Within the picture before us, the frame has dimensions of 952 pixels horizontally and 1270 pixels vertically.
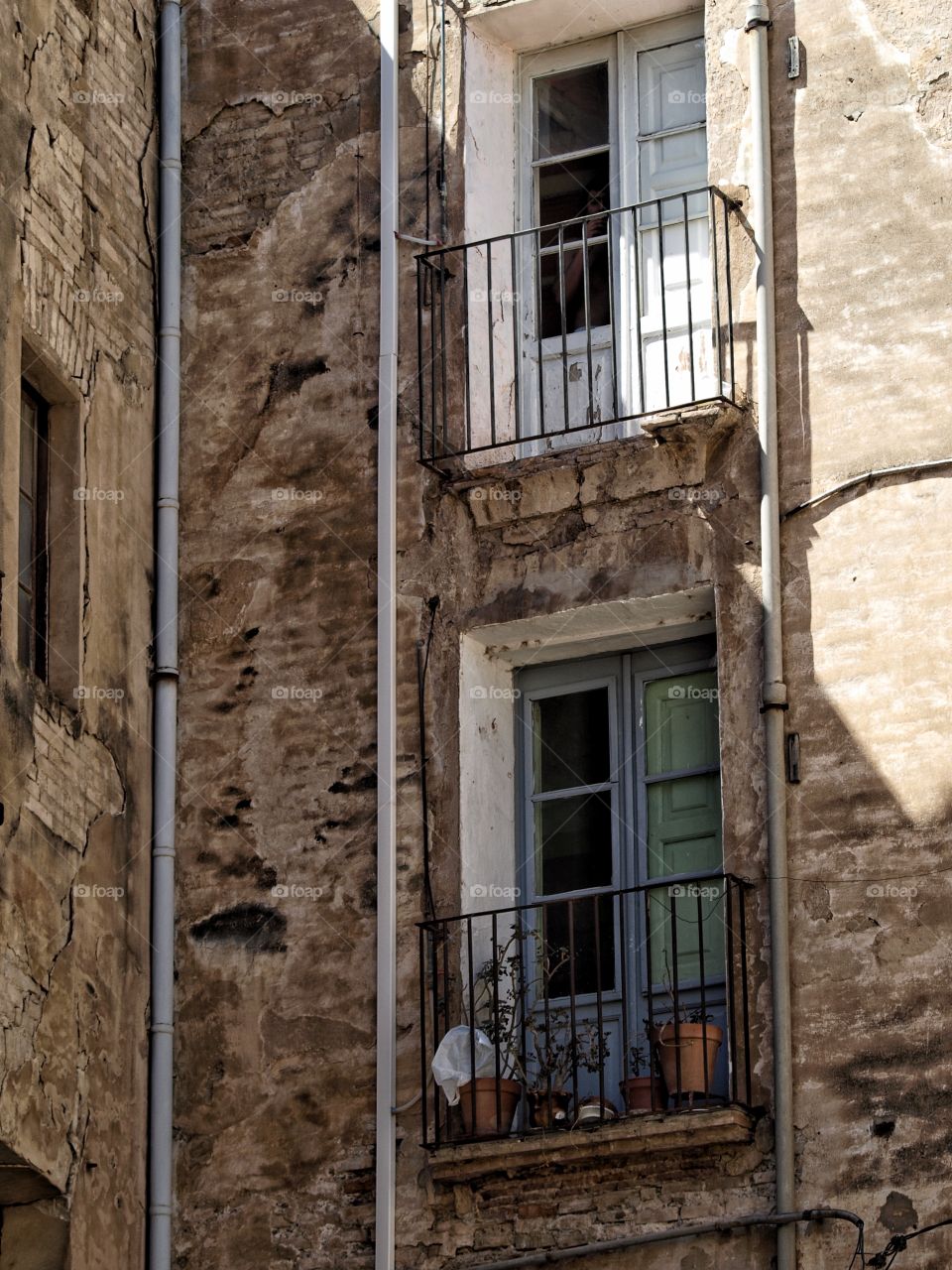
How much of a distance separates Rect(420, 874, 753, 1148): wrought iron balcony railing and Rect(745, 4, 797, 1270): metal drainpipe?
0.53 feet

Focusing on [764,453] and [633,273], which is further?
[633,273]

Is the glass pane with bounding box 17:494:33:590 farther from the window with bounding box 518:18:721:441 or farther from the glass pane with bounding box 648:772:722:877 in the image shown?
the glass pane with bounding box 648:772:722:877

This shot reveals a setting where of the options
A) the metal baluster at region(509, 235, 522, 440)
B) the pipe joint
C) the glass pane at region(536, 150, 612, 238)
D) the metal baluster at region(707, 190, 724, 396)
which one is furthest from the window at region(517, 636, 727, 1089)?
the pipe joint

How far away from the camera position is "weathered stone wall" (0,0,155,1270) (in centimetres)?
1087

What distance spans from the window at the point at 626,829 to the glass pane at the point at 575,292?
159cm

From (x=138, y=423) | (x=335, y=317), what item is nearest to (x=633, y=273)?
(x=335, y=317)

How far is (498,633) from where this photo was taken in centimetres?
1194

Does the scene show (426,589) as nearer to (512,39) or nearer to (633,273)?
(633,273)

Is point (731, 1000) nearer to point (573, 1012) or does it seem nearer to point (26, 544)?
point (573, 1012)

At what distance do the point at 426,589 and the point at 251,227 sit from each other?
2.02m

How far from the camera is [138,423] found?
41.0ft

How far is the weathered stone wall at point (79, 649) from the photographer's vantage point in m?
10.9

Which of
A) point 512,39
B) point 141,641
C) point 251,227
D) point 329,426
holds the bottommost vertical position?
point 141,641

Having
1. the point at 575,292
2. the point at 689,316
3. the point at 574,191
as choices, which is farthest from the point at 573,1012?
the point at 574,191
